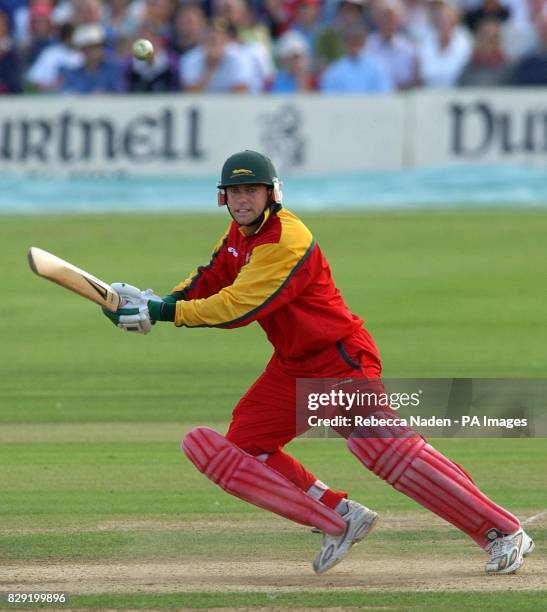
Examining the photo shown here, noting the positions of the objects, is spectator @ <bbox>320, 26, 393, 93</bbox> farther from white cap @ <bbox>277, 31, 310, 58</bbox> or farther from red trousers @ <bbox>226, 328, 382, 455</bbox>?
red trousers @ <bbox>226, 328, 382, 455</bbox>

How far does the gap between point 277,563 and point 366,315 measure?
263 inches

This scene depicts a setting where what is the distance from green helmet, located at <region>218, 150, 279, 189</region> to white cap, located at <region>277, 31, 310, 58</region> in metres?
13.8

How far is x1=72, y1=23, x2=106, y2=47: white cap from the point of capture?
1995 cm

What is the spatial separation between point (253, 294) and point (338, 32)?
1492 cm

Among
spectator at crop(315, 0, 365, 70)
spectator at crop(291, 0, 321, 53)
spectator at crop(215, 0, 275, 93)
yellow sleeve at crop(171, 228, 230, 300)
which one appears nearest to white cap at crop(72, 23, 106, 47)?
spectator at crop(215, 0, 275, 93)

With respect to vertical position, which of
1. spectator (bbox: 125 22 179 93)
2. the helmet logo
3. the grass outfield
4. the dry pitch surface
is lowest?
the grass outfield

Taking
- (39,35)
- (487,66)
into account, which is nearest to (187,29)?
(39,35)

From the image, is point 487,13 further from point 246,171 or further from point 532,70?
point 246,171

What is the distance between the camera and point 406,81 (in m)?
20.2

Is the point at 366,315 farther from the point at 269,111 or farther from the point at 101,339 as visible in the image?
the point at 269,111

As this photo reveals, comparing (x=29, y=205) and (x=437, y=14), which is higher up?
(x=437, y=14)

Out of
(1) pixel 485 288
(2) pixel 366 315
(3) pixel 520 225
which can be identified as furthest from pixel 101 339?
(3) pixel 520 225

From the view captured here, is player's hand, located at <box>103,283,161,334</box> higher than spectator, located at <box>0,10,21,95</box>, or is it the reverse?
player's hand, located at <box>103,283,161,334</box>

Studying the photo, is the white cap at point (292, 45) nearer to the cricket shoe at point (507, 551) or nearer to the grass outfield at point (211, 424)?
the grass outfield at point (211, 424)
